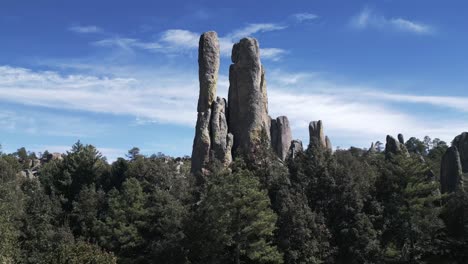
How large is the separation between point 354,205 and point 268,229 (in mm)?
8254

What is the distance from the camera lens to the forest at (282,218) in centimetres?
3572

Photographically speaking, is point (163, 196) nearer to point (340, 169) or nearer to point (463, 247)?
point (340, 169)

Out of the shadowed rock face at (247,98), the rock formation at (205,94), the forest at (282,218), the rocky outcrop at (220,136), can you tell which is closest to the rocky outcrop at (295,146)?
the shadowed rock face at (247,98)

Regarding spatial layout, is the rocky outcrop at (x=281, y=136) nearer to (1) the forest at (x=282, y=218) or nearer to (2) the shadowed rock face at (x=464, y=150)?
(1) the forest at (x=282, y=218)

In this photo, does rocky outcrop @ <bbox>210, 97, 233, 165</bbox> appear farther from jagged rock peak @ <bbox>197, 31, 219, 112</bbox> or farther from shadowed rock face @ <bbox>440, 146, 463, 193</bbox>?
shadowed rock face @ <bbox>440, 146, 463, 193</bbox>

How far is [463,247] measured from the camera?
125 ft

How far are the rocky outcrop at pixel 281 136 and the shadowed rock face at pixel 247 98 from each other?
348 cm

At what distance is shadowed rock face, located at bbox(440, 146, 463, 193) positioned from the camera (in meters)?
45.5

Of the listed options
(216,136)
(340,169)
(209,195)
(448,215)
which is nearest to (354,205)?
(340,169)

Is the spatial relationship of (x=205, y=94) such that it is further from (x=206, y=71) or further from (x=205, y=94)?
(x=206, y=71)

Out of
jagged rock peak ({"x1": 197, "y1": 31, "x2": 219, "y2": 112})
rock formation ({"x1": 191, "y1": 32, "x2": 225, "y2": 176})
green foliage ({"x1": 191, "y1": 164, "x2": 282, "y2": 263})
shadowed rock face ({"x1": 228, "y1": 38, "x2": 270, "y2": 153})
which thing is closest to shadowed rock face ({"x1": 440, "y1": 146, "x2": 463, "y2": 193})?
shadowed rock face ({"x1": 228, "y1": 38, "x2": 270, "y2": 153})

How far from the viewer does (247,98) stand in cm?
4938

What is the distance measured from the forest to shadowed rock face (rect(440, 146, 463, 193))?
12.7 ft

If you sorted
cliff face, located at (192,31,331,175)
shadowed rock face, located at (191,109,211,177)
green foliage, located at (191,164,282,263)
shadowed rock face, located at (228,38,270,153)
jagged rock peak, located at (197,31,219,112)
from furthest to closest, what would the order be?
jagged rock peak, located at (197,31,219,112), shadowed rock face, located at (228,38,270,153), cliff face, located at (192,31,331,175), shadowed rock face, located at (191,109,211,177), green foliage, located at (191,164,282,263)
